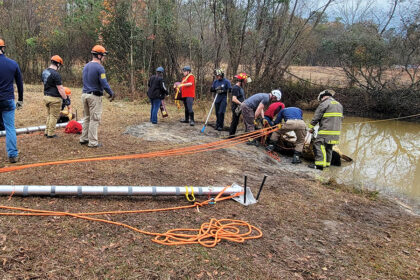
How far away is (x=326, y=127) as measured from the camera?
Result: 22.6ft

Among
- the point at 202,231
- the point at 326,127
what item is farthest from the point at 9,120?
the point at 326,127

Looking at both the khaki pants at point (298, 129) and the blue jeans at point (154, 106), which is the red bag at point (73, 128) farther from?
the khaki pants at point (298, 129)

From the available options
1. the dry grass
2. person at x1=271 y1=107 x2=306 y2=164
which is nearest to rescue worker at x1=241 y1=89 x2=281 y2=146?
person at x1=271 y1=107 x2=306 y2=164

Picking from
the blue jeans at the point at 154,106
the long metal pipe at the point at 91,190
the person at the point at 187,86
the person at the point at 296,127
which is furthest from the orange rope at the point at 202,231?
the person at the point at 187,86

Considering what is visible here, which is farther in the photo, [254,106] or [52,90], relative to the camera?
[254,106]

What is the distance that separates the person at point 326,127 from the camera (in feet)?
22.4

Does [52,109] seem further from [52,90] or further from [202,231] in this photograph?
[202,231]

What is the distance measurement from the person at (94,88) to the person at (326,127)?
15.6ft

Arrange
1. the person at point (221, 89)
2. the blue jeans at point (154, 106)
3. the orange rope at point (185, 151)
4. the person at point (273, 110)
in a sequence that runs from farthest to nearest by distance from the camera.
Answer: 1. the blue jeans at point (154, 106)
2. the person at point (221, 89)
3. the person at point (273, 110)
4. the orange rope at point (185, 151)

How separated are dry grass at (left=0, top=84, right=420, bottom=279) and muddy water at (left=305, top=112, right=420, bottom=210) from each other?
4.98 feet

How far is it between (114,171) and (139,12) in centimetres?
1048

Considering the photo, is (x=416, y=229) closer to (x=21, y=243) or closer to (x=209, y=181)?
(x=209, y=181)

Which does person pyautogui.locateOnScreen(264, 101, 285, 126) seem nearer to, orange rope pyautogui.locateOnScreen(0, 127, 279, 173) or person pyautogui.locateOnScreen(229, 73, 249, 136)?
orange rope pyautogui.locateOnScreen(0, 127, 279, 173)

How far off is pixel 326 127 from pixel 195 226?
4754 millimetres
